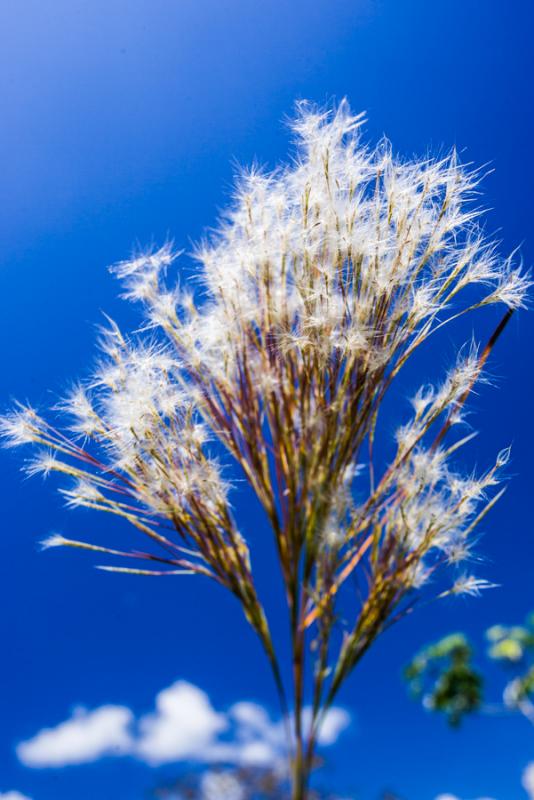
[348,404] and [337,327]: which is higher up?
[337,327]

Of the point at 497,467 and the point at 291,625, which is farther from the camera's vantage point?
the point at 497,467

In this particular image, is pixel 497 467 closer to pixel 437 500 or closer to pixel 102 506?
pixel 437 500

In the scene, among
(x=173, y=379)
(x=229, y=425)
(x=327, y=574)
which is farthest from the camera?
(x=173, y=379)

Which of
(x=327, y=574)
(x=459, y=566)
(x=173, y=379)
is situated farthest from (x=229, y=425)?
(x=459, y=566)

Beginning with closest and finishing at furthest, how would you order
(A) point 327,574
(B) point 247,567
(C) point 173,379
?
(A) point 327,574, (B) point 247,567, (C) point 173,379

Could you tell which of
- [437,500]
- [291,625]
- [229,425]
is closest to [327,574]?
[291,625]

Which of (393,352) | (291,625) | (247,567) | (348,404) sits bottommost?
(291,625)

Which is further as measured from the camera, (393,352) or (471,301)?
(471,301)

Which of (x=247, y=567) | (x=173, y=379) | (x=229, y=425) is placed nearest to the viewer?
(x=247, y=567)

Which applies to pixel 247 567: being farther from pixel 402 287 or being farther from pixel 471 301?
pixel 471 301
